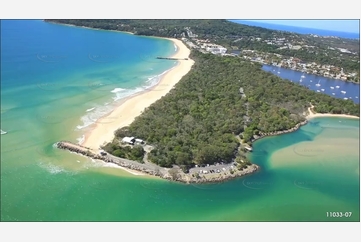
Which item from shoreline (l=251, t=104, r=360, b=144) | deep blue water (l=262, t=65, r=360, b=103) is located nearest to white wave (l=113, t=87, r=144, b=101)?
shoreline (l=251, t=104, r=360, b=144)

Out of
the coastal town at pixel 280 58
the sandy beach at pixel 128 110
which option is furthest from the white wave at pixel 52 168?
the coastal town at pixel 280 58

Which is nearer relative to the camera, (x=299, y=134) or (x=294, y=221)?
(x=294, y=221)

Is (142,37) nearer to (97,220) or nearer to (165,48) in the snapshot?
(165,48)

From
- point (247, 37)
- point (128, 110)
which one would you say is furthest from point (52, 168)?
point (247, 37)

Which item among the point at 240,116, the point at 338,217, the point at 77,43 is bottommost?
the point at 338,217

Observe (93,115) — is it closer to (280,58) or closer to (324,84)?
(324,84)

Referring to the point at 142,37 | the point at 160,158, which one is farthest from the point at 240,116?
the point at 142,37

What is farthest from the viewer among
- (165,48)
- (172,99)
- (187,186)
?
(165,48)

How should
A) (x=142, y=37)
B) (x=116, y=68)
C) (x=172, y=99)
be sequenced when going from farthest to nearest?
(x=142, y=37)
(x=116, y=68)
(x=172, y=99)
